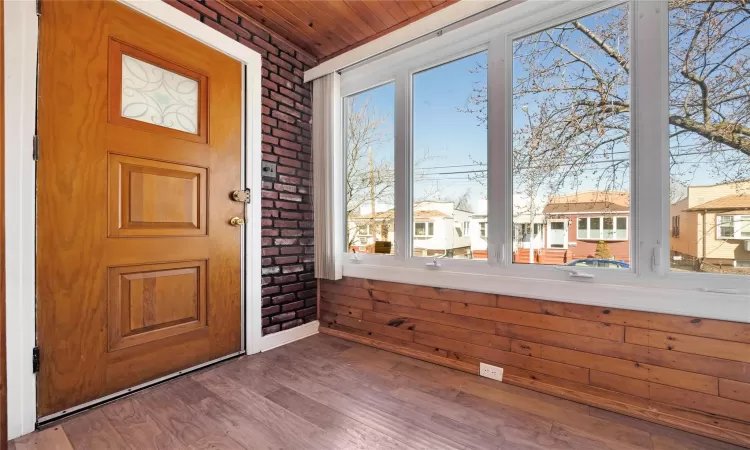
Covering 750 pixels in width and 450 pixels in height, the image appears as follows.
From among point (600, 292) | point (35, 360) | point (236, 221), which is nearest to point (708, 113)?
point (600, 292)

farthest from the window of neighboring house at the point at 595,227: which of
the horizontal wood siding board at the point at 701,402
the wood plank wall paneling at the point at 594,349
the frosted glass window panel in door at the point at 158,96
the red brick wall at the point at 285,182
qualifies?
the frosted glass window panel in door at the point at 158,96

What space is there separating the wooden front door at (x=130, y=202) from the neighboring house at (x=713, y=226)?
96.8 inches

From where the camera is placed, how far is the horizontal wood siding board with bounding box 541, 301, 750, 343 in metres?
1.35

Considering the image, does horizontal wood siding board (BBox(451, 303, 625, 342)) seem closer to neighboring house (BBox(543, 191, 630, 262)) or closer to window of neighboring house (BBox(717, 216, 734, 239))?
neighboring house (BBox(543, 191, 630, 262))

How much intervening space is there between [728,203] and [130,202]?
2889mm

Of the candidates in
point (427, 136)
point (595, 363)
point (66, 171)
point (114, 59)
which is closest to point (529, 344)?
point (595, 363)

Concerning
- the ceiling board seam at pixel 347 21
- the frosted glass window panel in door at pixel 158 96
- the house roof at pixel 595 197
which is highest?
the ceiling board seam at pixel 347 21

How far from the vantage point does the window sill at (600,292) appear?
1.36 m

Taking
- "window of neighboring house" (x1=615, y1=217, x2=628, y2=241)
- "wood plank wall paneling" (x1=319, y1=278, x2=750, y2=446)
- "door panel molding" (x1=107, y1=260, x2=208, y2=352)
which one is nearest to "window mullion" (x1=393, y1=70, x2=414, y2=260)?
"wood plank wall paneling" (x1=319, y1=278, x2=750, y2=446)

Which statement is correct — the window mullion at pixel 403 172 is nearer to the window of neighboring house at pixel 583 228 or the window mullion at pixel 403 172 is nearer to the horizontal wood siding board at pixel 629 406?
the horizontal wood siding board at pixel 629 406

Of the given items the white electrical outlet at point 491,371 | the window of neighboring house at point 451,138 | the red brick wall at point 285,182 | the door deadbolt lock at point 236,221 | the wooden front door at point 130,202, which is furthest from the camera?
the red brick wall at point 285,182

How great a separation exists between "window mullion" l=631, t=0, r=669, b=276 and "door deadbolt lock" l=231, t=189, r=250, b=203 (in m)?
2.25

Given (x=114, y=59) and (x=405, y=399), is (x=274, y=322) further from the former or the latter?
(x=114, y=59)

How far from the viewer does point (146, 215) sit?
1741mm
